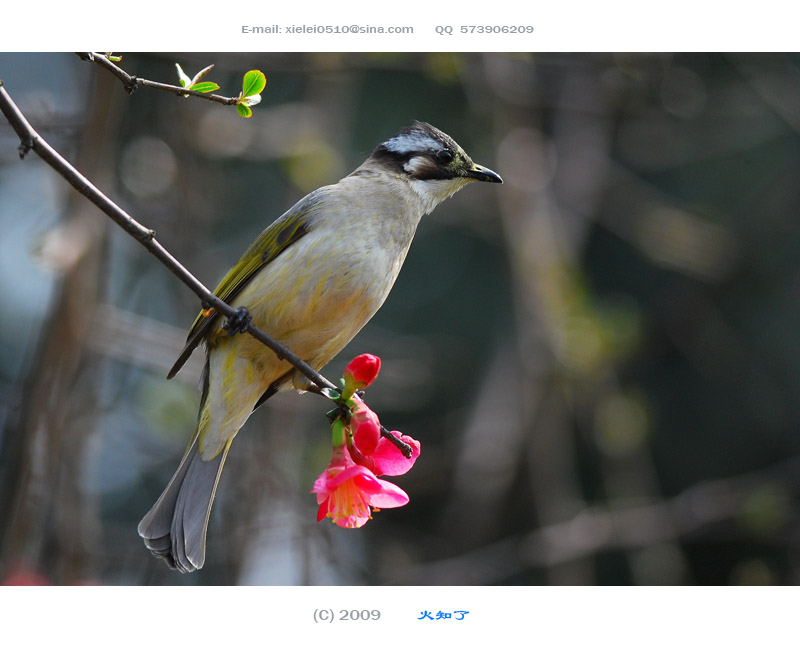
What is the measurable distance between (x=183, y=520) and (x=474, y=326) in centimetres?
398

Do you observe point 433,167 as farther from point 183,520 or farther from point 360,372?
point 183,520

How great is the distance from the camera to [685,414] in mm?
5801

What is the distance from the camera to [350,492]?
2.09 m

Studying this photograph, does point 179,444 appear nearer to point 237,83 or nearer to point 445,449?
point 445,449

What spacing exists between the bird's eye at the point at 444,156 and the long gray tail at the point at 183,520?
141 cm

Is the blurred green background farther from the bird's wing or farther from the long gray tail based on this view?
the bird's wing

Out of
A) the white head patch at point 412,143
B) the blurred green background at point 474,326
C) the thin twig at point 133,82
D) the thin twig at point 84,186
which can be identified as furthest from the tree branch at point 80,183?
the blurred green background at point 474,326

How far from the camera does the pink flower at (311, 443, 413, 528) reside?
1.98 m

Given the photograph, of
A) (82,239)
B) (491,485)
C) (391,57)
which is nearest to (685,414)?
(491,485)

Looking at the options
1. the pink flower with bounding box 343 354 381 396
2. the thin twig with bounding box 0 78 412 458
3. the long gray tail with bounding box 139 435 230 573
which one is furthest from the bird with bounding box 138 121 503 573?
the thin twig with bounding box 0 78 412 458

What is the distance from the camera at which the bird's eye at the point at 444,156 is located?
10.2ft

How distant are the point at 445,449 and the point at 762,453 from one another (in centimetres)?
211

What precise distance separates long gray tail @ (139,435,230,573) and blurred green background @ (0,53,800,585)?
852 millimetres

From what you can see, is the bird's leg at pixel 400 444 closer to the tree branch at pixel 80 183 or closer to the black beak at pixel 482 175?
the tree branch at pixel 80 183
